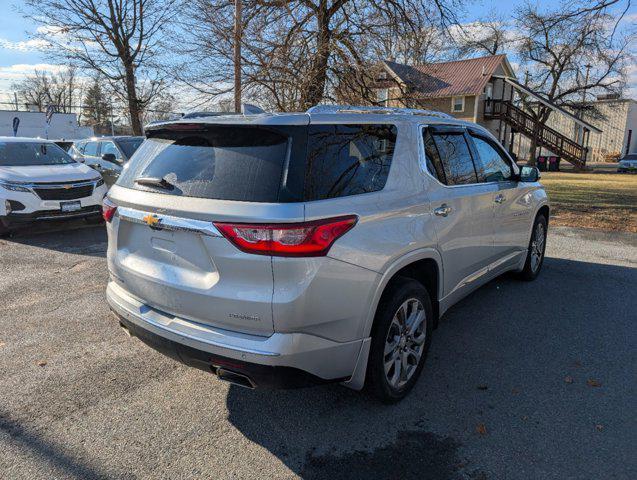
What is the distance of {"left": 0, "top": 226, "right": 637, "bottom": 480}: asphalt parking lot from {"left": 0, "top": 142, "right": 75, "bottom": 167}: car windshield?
16.6ft

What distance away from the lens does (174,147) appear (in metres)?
2.99

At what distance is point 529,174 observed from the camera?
5188mm

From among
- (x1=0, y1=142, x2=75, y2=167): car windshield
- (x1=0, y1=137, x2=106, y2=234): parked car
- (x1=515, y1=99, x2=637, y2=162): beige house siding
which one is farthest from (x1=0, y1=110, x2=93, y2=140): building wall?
(x1=515, y1=99, x2=637, y2=162): beige house siding

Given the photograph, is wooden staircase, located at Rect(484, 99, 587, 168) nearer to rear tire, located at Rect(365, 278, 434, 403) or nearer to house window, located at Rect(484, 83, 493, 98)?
house window, located at Rect(484, 83, 493, 98)

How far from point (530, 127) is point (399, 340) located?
38.0m

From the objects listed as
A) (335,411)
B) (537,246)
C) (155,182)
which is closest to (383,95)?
(537,246)

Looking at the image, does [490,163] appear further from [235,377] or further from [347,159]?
[235,377]

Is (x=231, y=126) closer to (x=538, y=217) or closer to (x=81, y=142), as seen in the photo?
(x=538, y=217)

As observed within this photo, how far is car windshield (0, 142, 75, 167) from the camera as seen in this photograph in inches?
344

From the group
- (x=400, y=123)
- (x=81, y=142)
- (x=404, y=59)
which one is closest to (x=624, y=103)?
(x=404, y=59)

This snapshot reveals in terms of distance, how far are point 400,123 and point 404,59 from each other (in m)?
10.4

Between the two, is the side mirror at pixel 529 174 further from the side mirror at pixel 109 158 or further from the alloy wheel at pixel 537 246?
the side mirror at pixel 109 158

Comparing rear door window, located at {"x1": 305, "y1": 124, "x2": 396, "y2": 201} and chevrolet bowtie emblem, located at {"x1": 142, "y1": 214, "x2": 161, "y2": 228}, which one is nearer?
rear door window, located at {"x1": 305, "y1": 124, "x2": 396, "y2": 201}

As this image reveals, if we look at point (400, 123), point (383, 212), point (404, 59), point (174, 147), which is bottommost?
point (383, 212)
